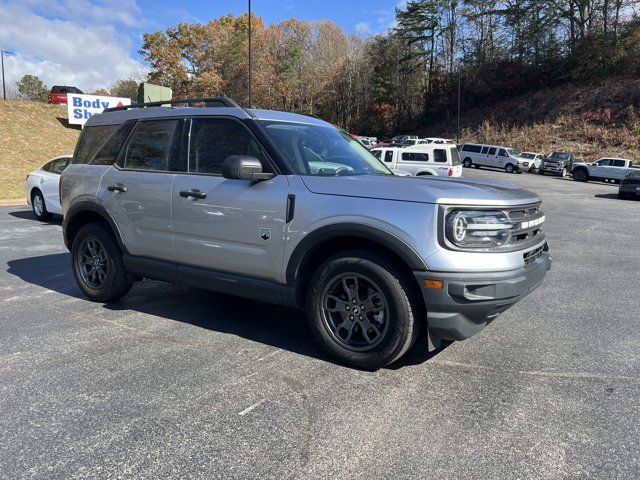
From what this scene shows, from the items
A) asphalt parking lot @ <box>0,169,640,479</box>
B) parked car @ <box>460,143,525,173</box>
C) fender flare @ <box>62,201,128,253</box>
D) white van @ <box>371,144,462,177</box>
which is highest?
parked car @ <box>460,143,525,173</box>

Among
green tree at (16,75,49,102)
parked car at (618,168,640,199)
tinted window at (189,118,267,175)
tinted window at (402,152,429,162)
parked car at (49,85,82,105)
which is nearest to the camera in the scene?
tinted window at (189,118,267,175)

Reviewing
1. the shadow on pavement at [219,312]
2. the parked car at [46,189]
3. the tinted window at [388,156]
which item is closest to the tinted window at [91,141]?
the shadow on pavement at [219,312]

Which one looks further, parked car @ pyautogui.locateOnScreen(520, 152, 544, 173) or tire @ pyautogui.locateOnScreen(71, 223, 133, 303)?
parked car @ pyautogui.locateOnScreen(520, 152, 544, 173)

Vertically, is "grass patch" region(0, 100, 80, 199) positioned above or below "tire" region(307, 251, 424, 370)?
above

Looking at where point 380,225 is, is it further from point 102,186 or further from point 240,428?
point 102,186

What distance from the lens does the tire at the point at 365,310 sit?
3.49 meters

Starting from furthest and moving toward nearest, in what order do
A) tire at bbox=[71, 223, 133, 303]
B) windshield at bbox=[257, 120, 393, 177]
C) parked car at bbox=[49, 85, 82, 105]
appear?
parked car at bbox=[49, 85, 82, 105]
tire at bbox=[71, 223, 133, 303]
windshield at bbox=[257, 120, 393, 177]

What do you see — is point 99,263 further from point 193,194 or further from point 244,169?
point 244,169

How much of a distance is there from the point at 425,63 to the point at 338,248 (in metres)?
65.2

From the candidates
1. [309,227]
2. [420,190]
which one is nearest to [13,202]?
[309,227]

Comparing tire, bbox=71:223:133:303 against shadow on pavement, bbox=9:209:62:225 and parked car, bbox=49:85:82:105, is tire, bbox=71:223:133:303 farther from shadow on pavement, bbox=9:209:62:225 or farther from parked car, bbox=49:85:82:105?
parked car, bbox=49:85:82:105

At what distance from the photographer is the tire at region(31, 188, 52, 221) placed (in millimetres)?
11086

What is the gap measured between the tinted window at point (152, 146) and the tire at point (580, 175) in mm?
32860

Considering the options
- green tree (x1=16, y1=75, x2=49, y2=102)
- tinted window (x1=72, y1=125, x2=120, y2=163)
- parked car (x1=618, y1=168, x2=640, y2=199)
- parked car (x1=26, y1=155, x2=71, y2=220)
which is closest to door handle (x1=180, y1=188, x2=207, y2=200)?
tinted window (x1=72, y1=125, x2=120, y2=163)
